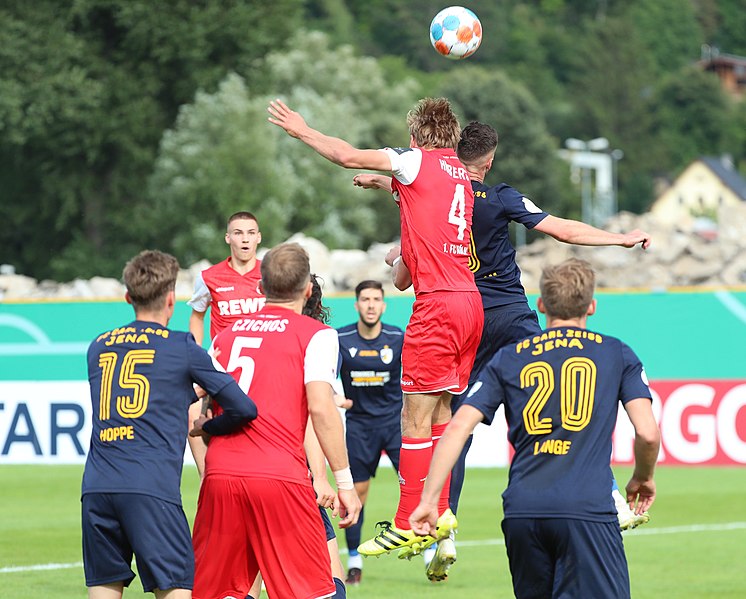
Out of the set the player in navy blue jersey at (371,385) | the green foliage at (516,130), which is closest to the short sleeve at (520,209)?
the player in navy blue jersey at (371,385)

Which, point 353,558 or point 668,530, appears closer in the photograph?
point 353,558

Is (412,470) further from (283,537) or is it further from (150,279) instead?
(150,279)

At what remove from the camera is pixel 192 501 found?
17.5 metres

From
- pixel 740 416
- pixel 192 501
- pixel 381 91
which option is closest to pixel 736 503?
pixel 740 416

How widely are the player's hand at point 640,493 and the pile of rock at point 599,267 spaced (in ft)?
83.2

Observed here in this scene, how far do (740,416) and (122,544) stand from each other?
1329 centimetres

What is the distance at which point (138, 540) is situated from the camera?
7.04 metres

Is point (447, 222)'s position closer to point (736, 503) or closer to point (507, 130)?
point (736, 503)

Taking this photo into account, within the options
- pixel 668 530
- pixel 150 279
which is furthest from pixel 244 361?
pixel 668 530

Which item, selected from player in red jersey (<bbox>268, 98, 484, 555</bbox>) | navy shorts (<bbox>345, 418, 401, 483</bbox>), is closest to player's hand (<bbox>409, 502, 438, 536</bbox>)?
player in red jersey (<bbox>268, 98, 484, 555</bbox>)

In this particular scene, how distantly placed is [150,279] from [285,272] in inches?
27.7

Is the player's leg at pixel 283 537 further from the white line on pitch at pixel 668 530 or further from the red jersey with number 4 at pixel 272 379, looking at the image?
the white line on pitch at pixel 668 530

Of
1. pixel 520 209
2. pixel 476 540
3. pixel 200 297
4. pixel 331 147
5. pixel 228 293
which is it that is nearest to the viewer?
pixel 331 147

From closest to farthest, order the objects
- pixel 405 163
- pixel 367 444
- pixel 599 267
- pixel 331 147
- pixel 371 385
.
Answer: pixel 331 147 < pixel 405 163 < pixel 367 444 < pixel 371 385 < pixel 599 267
